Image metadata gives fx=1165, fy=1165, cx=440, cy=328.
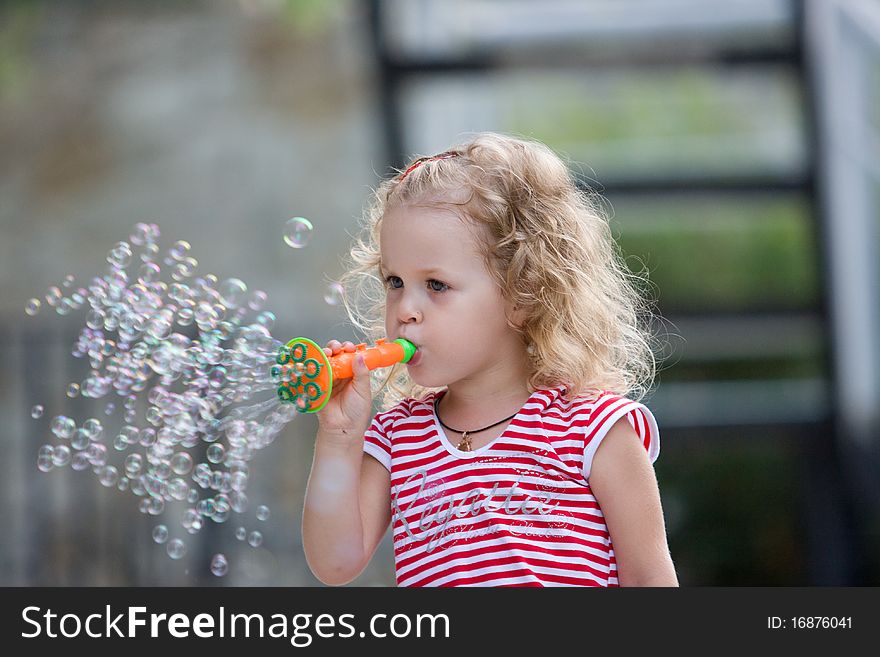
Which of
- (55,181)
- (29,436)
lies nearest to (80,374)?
(29,436)

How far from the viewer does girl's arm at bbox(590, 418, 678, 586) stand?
4.51 ft

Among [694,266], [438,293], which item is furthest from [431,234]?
[694,266]

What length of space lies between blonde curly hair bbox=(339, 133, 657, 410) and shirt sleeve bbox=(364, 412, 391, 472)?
0.15 ft

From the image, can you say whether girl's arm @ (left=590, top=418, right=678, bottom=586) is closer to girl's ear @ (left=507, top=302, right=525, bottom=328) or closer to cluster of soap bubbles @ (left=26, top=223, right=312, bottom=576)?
girl's ear @ (left=507, top=302, right=525, bottom=328)

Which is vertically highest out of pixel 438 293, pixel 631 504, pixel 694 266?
pixel 694 266

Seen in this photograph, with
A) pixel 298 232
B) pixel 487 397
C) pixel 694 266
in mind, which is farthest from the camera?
pixel 694 266

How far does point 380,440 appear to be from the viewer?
1.52 meters

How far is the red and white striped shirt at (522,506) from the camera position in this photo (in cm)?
137

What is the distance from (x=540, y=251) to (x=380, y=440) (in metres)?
0.32

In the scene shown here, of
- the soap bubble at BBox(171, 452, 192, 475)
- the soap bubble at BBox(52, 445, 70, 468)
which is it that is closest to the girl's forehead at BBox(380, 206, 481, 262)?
the soap bubble at BBox(171, 452, 192, 475)

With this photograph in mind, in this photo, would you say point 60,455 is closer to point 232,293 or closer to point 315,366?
point 232,293

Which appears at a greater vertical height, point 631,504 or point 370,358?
point 370,358
